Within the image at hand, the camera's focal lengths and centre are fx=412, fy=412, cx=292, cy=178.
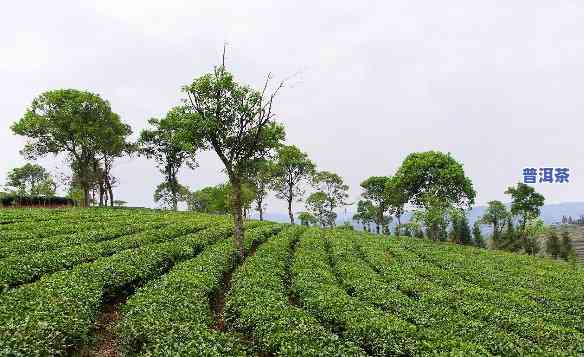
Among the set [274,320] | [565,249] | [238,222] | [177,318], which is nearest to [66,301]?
[177,318]

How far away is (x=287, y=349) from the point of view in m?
13.5

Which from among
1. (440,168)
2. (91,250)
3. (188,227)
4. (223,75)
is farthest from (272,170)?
(91,250)

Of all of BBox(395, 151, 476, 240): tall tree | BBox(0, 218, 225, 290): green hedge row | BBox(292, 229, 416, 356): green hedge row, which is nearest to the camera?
BBox(292, 229, 416, 356): green hedge row

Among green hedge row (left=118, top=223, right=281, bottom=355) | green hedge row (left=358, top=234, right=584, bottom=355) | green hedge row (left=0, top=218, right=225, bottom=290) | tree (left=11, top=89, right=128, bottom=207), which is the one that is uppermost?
tree (left=11, top=89, right=128, bottom=207)

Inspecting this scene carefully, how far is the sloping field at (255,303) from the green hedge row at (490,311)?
76 mm

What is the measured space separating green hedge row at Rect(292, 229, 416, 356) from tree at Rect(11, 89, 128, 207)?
53.1 meters

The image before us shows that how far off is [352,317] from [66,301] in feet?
38.9

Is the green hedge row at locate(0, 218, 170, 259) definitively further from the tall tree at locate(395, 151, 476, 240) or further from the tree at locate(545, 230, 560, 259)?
the tree at locate(545, 230, 560, 259)

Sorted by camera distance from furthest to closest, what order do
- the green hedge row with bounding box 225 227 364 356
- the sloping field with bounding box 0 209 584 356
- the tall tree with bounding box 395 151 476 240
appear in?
1. the tall tree with bounding box 395 151 476 240
2. the sloping field with bounding box 0 209 584 356
3. the green hedge row with bounding box 225 227 364 356

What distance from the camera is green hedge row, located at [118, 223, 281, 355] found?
44.3 ft

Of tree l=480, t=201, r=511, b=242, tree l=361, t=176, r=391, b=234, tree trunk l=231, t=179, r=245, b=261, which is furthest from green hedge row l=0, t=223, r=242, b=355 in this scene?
tree l=480, t=201, r=511, b=242

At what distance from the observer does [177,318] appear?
16156 millimetres

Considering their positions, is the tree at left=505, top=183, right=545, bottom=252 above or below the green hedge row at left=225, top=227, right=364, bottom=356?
above

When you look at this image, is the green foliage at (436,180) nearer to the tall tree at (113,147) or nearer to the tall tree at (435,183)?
the tall tree at (435,183)
